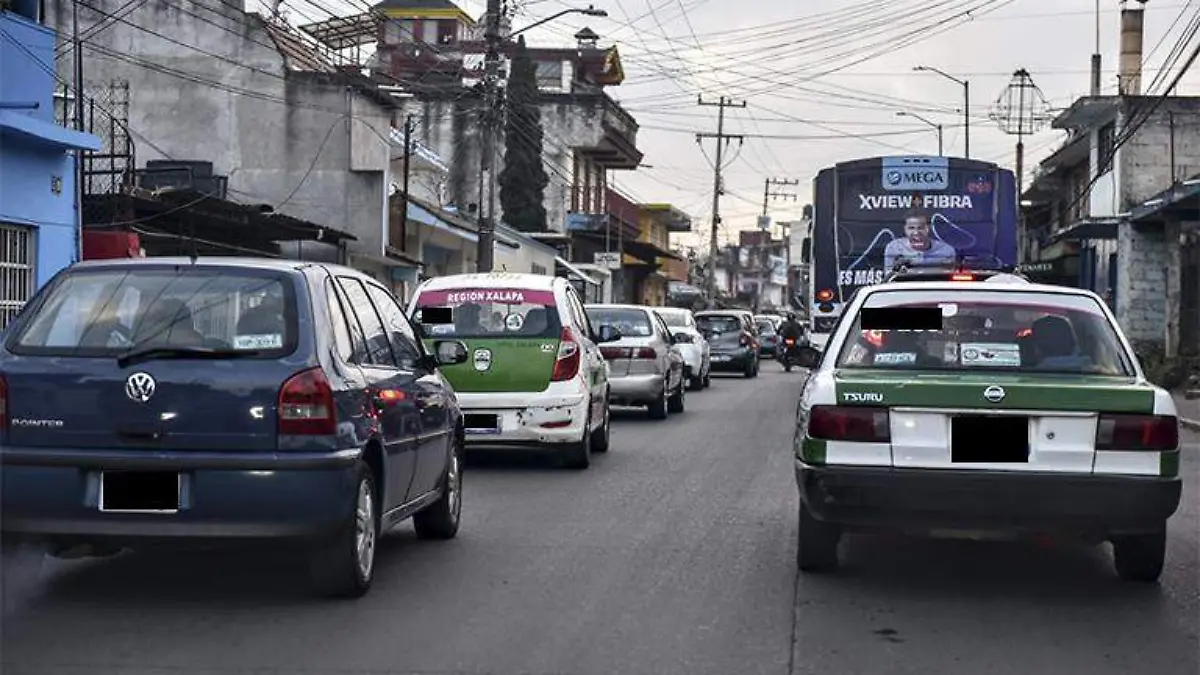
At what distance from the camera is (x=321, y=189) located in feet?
106

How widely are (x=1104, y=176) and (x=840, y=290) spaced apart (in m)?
21.2

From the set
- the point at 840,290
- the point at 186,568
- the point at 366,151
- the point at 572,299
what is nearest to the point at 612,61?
the point at 366,151

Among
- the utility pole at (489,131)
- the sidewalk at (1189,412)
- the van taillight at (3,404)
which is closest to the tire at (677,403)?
the sidewalk at (1189,412)

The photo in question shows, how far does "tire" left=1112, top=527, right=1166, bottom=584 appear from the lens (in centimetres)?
759

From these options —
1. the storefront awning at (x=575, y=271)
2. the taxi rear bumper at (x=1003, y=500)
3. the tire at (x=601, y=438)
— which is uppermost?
the storefront awning at (x=575, y=271)

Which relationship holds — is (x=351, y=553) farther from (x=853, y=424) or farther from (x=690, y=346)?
(x=690, y=346)

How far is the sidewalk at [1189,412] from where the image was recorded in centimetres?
1944

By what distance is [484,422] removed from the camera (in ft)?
41.3

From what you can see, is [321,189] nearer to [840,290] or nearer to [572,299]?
Result: [840,290]

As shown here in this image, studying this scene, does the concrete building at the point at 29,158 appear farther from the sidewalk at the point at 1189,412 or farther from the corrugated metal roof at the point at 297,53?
the corrugated metal roof at the point at 297,53

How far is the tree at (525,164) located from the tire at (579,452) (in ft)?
129

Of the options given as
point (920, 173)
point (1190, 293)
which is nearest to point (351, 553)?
point (920, 173)

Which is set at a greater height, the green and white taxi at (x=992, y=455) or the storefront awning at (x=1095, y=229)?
the storefront awning at (x=1095, y=229)

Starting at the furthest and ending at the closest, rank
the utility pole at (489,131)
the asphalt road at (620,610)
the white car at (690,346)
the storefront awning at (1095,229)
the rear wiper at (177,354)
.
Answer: the storefront awning at (1095,229) < the utility pole at (489,131) < the white car at (690,346) < the rear wiper at (177,354) < the asphalt road at (620,610)
